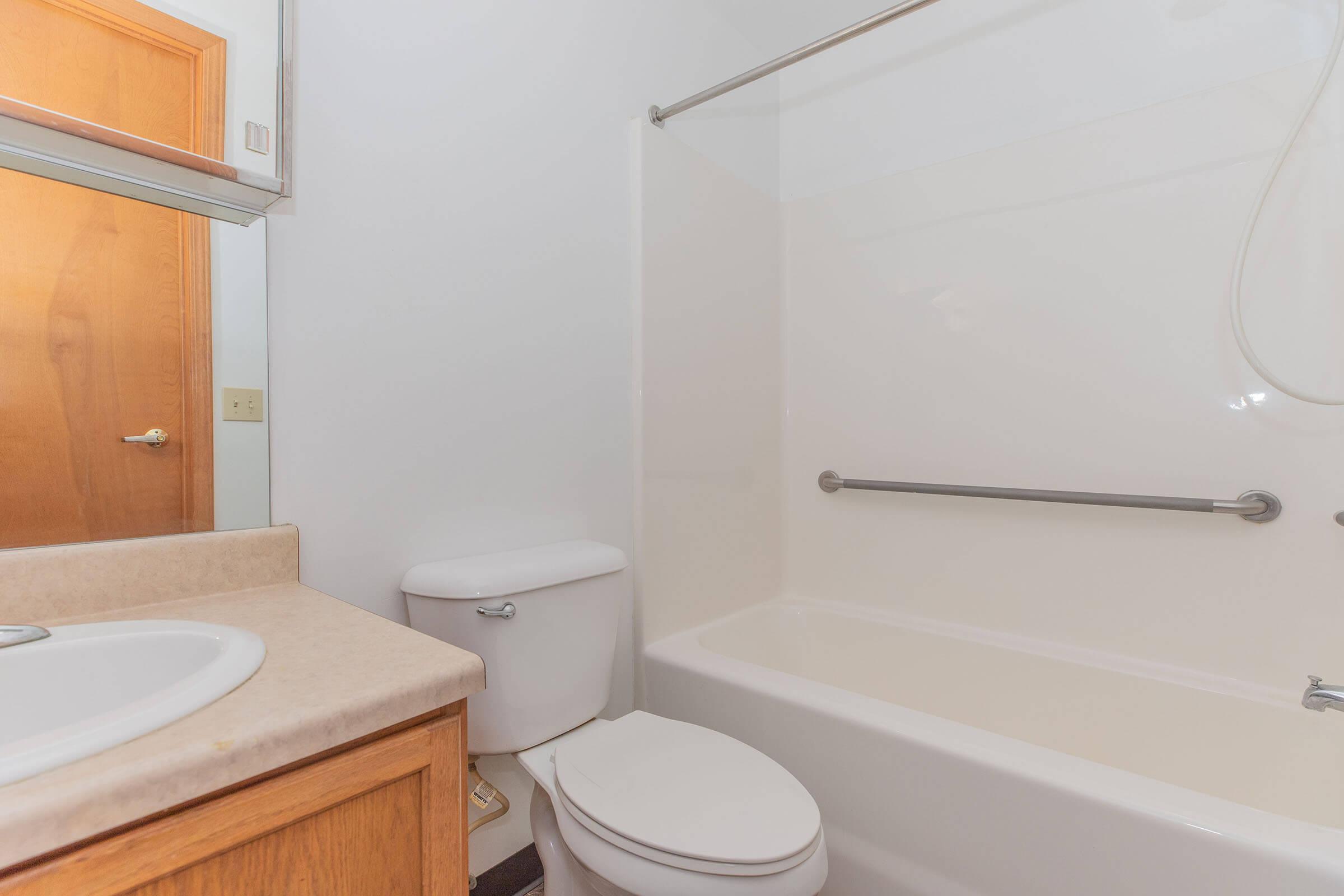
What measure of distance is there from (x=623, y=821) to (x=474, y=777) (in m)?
0.45

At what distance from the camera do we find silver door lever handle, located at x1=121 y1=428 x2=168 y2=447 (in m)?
0.89

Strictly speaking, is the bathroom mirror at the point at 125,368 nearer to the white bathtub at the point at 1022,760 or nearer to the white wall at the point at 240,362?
the white wall at the point at 240,362

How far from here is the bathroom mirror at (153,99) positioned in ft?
2.62

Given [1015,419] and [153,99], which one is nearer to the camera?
[153,99]

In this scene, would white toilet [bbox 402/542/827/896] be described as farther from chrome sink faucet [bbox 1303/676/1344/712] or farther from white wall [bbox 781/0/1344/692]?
white wall [bbox 781/0/1344/692]

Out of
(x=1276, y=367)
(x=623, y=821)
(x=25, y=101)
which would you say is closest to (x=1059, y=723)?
(x=1276, y=367)

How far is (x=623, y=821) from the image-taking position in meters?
0.94

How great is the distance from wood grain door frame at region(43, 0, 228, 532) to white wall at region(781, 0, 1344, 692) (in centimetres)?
165

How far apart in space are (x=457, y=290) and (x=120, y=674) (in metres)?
0.83

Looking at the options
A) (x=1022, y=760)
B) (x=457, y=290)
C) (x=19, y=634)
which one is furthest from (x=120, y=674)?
(x=1022, y=760)

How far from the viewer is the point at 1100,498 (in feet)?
5.08

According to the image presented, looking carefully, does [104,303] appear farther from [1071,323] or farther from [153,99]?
[1071,323]

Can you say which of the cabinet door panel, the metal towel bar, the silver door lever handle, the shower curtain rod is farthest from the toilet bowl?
the shower curtain rod

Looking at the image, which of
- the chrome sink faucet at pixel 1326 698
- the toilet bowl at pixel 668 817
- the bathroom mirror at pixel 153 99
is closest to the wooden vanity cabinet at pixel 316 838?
the toilet bowl at pixel 668 817
